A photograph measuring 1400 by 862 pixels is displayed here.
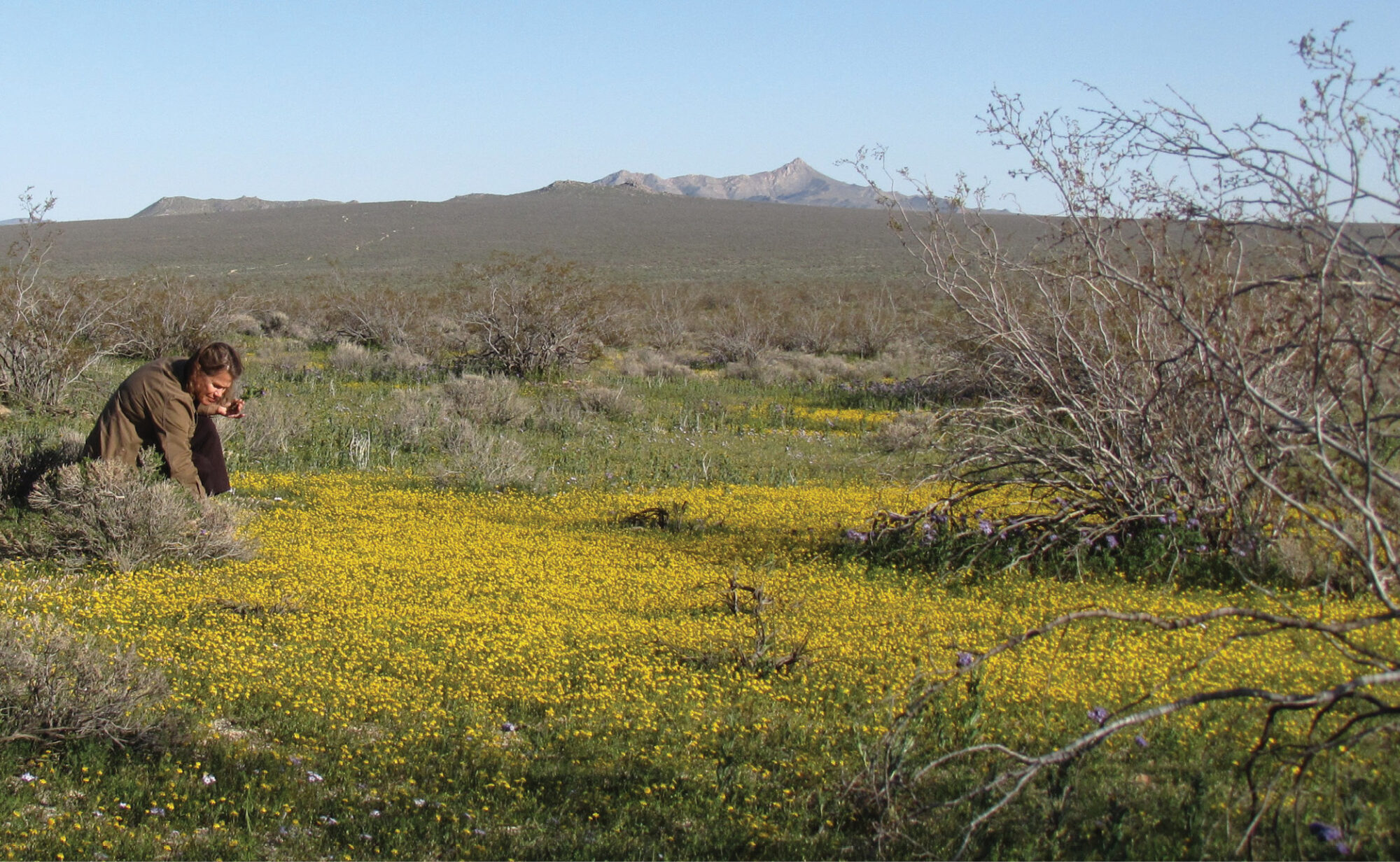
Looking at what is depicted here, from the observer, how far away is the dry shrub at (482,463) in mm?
10234

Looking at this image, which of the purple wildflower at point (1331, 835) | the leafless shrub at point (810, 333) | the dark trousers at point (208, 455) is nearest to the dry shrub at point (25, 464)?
the dark trousers at point (208, 455)

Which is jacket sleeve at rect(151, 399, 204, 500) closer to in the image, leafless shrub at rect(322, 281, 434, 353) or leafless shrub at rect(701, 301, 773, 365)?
leafless shrub at rect(322, 281, 434, 353)

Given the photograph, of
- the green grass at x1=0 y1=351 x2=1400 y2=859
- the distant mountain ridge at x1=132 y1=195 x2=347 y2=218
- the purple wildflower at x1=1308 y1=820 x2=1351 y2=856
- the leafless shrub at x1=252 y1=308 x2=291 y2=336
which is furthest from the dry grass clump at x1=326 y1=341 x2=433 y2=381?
the distant mountain ridge at x1=132 y1=195 x2=347 y2=218

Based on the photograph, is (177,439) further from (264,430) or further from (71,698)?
(264,430)

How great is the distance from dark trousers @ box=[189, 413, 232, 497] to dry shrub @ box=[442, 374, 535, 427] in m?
5.83

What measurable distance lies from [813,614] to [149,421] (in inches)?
183

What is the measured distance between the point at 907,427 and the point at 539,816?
34.5 feet

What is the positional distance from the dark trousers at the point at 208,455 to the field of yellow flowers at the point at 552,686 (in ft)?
1.44

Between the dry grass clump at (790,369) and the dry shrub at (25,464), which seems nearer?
the dry shrub at (25,464)

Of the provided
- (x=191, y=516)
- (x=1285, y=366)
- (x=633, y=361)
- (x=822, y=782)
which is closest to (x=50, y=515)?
(x=191, y=516)

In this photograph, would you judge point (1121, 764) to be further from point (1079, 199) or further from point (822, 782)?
point (1079, 199)

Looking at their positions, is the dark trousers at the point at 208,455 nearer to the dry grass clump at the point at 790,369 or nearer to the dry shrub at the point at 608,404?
the dry shrub at the point at 608,404

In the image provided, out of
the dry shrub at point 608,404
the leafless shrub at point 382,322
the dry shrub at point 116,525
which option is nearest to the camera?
the dry shrub at point 116,525

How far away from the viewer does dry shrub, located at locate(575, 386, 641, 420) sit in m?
15.0
